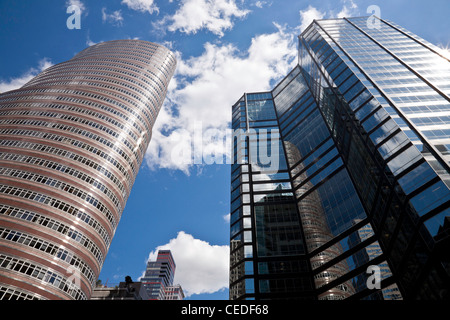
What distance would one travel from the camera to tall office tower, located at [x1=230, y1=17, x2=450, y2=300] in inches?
1431

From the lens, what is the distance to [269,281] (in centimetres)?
5694

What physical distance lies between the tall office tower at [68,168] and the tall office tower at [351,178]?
101ft

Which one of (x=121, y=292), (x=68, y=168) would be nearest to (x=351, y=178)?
(x=68, y=168)

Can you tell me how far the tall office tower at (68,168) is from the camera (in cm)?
4644

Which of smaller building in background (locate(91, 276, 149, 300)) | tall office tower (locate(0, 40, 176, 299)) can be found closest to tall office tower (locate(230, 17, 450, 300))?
smaller building in background (locate(91, 276, 149, 300))

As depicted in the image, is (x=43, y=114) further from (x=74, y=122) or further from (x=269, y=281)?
(x=269, y=281)

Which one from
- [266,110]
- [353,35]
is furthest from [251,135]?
[353,35]

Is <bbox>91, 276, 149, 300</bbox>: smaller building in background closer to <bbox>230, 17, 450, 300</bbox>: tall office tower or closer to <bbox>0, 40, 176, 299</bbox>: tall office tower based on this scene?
<bbox>0, 40, 176, 299</bbox>: tall office tower

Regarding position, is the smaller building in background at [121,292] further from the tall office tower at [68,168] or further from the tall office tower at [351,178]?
the tall office tower at [351,178]

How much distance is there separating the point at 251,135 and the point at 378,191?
50.3m

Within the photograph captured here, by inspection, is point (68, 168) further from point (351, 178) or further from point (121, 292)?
point (351, 178)

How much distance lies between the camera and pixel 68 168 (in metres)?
59.8

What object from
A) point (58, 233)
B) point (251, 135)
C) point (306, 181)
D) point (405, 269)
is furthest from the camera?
point (251, 135)

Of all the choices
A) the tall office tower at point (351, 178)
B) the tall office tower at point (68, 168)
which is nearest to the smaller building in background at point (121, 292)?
the tall office tower at point (68, 168)
